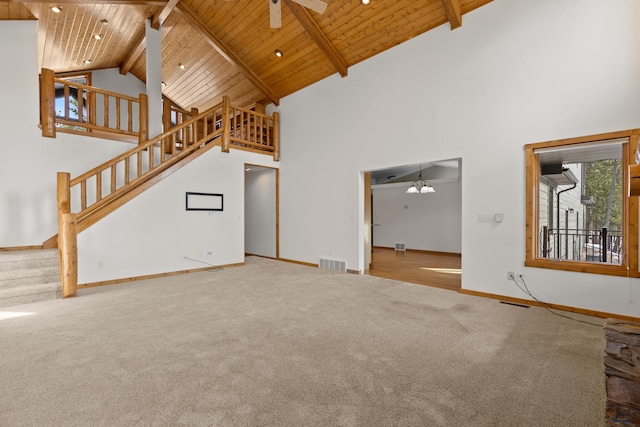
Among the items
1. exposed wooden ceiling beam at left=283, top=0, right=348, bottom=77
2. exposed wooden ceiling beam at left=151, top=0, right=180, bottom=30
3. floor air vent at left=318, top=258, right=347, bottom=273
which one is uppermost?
exposed wooden ceiling beam at left=151, top=0, right=180, bottom=30

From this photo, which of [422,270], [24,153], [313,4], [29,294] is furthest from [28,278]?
[422,270]

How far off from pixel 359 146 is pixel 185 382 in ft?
16.7

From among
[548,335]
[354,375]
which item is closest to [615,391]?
[354,375]

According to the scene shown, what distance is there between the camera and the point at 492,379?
2.16m

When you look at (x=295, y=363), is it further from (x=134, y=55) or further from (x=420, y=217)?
(x=134, y=55)

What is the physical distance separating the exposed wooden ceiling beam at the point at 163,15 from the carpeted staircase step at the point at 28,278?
207 inches

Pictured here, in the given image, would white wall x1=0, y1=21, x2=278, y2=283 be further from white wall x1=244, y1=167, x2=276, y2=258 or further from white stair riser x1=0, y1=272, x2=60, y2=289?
white wall x1=244, y1=167, x2=276, y2=258

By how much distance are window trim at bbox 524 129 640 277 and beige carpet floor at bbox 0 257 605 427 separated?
625 millimetres

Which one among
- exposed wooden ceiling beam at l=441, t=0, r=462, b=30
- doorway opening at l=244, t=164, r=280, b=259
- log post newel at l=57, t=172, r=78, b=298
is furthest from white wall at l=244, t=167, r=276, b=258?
exposed wooden ceiling beam at l=441, t=0, r=462, b=30

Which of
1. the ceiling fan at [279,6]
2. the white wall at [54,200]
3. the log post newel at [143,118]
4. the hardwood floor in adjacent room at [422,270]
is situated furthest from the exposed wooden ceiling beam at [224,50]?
the hardwood floor in adjacent room at [422,270]

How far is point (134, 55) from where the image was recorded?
7.93m

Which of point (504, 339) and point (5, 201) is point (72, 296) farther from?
point (504, 339)

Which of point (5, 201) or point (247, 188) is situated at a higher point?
point (247, 188)

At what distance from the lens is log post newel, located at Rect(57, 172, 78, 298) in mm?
4156
